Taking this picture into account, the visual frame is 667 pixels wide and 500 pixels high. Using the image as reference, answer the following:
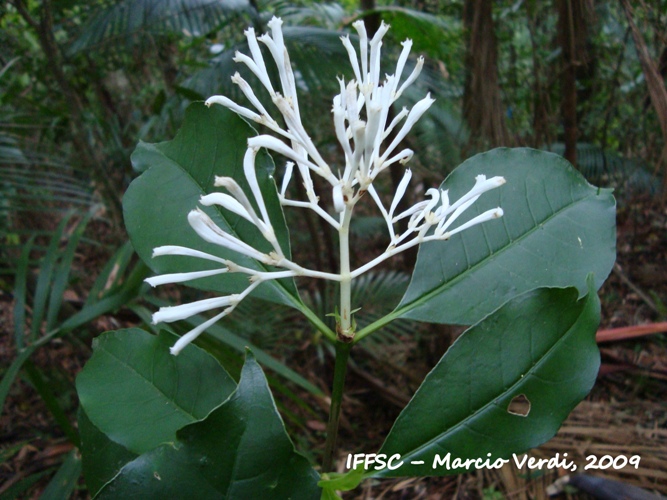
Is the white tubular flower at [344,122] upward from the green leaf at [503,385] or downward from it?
upward

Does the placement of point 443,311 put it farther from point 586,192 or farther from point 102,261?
point 102,261

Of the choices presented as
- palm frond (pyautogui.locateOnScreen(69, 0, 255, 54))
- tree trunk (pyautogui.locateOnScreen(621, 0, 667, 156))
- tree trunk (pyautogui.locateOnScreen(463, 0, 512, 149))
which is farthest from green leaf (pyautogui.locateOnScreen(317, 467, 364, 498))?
palm frond (pyautogui.locateOnScreen(69, 0, 255, 54))

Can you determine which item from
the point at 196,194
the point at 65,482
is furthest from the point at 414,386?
the point at 196,194

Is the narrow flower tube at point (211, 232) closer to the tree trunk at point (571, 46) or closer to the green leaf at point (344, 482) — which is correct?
the green leaf at point (344, 482)

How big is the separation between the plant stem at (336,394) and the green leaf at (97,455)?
311 mm

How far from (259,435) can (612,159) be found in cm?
320

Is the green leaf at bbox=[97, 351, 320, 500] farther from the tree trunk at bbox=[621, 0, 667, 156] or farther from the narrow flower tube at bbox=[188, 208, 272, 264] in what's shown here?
the tree trunk at bbox=[621, 0, 667, 156]

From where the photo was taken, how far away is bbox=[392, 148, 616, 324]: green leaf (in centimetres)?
67

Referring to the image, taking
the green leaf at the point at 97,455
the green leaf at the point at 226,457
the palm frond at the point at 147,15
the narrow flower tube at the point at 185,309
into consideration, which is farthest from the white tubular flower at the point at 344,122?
the palm frond at the point at 147,15

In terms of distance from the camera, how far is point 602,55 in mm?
3166

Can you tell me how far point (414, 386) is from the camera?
2.01m

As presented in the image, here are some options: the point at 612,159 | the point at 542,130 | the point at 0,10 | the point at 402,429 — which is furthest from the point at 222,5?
the point at 612,159

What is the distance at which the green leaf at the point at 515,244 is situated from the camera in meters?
0.67

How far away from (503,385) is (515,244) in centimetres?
21
